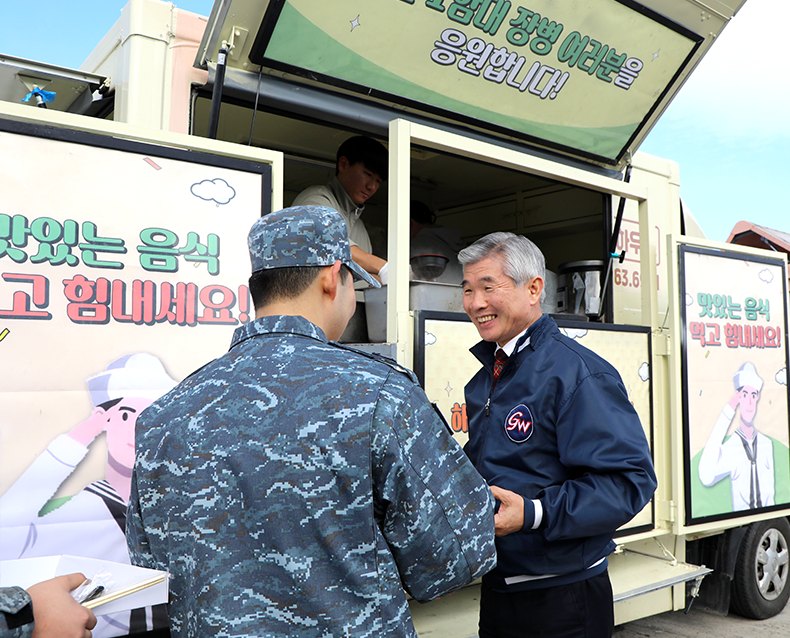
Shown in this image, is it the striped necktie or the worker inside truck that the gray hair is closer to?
the striped necktie

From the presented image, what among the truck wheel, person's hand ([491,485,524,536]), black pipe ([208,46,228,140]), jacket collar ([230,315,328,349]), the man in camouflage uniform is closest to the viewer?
the man in camouflage uniform

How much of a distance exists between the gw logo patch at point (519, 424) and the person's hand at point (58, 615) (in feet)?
3.48

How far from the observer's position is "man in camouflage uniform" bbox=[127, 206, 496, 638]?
1112 millimetres

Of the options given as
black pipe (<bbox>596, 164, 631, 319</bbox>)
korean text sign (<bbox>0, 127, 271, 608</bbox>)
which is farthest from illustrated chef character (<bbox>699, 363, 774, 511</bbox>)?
korean text sign (<bbox>0, 127, 271, 608</bbox>)

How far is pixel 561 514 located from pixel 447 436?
1.89 feet

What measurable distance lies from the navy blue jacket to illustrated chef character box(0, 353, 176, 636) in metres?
1.01

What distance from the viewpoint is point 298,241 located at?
127 cm

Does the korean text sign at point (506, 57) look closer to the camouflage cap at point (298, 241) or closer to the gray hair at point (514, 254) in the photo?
the gray hair at point (514, 254)

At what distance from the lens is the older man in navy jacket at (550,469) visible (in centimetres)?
164

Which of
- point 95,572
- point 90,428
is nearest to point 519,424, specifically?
point 95,572

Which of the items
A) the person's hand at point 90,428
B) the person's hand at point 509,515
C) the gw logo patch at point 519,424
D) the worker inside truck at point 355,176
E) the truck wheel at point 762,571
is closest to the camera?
the person's hand at point 509,515

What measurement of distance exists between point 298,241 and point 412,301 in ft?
5.50

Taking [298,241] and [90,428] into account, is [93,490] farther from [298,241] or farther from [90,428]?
[298,241]

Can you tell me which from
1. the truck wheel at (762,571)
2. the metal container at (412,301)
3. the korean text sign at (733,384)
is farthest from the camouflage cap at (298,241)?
the truck wheel at (762,571)
